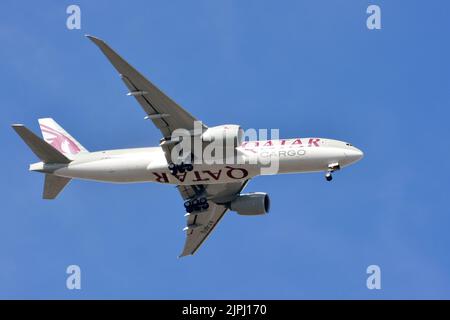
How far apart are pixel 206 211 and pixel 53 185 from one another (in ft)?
39.7

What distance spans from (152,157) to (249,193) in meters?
10.3

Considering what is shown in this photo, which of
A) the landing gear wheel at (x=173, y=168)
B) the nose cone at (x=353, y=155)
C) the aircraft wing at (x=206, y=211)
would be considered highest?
the nose cone at (x=353, y=155)

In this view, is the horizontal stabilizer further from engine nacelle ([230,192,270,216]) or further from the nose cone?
the nose cone

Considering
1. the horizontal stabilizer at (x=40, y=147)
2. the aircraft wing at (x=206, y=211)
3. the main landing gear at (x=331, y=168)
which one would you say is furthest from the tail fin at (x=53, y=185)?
the main landing gear at (x=331, y=168)

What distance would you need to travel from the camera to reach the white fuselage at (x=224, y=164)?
65.8 meters

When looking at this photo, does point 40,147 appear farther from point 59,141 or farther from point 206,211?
point 206,211

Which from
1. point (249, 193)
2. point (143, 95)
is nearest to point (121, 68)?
point (143, 95)

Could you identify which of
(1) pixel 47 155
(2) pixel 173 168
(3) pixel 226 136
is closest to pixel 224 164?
(3) pixel 226 136

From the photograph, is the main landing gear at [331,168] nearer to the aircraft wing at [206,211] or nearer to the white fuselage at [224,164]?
the white fuselage at [224,164]

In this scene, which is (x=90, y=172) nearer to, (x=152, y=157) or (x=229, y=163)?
(x=152, y=157)

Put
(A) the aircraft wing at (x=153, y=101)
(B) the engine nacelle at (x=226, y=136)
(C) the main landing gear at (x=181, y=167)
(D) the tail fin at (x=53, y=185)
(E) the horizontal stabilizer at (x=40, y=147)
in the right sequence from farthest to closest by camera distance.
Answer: (D) the tail fin at (x=53, y=185) < (C) the main landing gear at (x=181, y=167) < (E) the horizontal stabilizer at (x=40, y=147) < (B) the engine nacelle at (x=226, y=136) < (A) the aircraft wing at (x=153, y=101)

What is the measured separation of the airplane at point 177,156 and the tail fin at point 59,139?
16 cm

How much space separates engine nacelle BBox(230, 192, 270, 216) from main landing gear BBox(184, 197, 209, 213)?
98.5 inches

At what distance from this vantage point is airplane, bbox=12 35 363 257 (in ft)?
212
